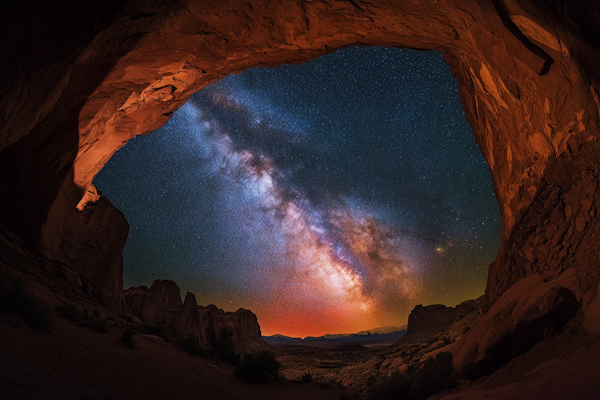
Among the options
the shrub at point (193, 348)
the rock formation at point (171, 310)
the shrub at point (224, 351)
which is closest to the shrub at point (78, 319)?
the shrub at point (193, 348)

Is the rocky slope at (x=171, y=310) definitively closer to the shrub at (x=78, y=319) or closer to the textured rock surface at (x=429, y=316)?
the shrub at (x=78, y=319)

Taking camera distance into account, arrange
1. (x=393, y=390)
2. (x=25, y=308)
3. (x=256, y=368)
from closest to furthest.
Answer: (x=25, y=308), (x=393, y=390), (x=256, y=368)

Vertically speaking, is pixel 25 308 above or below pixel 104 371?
above

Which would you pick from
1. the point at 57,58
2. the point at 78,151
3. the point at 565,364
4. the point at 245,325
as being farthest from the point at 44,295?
the point at 245,325

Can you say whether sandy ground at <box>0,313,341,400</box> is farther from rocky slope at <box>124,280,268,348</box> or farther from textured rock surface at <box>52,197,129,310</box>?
rocky slope at <box>124,280,268,348</box>

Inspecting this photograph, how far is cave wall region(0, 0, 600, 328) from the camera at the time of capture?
6.21 metres

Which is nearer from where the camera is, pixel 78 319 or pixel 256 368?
pixel 78 319

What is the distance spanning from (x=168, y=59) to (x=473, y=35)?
10472 millimetres

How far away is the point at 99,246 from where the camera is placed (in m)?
23.9

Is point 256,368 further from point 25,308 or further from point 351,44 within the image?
point 351,44

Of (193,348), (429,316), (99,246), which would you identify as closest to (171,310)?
(99,246)

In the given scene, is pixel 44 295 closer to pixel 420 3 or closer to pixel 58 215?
pixel 58 215

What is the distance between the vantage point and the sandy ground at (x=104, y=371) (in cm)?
621

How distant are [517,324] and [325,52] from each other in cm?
1137
